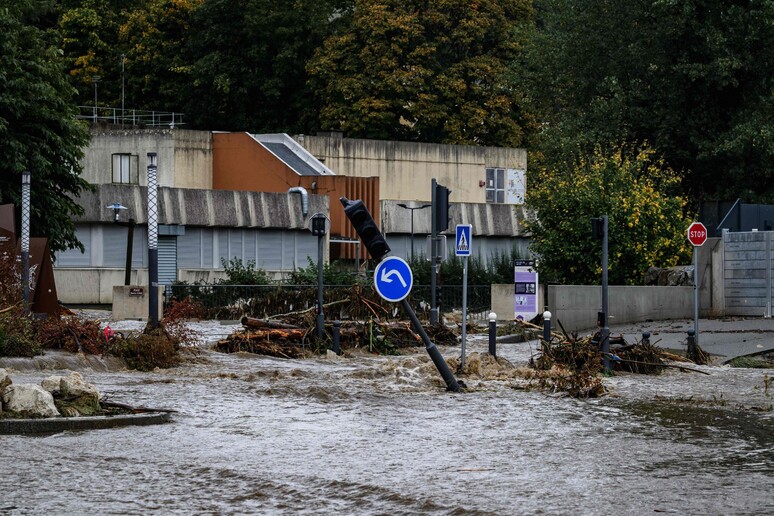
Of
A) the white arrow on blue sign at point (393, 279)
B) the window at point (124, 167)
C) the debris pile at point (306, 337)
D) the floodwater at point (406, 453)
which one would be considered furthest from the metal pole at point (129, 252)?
the white arrow on blue sign at point (393, 279)

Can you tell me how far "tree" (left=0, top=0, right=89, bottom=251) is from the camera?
39.7 m

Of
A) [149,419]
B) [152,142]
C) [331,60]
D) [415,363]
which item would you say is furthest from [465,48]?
[149,419]

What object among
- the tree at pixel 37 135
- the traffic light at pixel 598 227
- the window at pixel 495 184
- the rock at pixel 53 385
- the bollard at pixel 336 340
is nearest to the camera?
the rock at pixel 53 385

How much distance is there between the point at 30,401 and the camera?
1545cm

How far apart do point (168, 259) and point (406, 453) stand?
4022 cm

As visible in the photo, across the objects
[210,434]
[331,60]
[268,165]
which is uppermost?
[331,60]

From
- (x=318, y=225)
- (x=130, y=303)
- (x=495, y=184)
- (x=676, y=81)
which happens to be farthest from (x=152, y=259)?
(x=495, y=184)

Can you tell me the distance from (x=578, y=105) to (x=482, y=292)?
14.5 metres

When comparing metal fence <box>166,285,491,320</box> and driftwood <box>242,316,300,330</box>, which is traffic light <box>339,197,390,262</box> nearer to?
driftwood <box>242,316,300,330</box>

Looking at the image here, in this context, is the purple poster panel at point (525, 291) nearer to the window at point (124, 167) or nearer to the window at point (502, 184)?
the window at point (124, 167)

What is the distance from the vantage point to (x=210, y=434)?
50.0ft

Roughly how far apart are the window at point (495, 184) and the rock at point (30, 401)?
5208 centimetres

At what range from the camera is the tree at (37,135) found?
39.7 m

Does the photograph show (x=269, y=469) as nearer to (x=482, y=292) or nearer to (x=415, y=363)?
(x=415, y=363)
